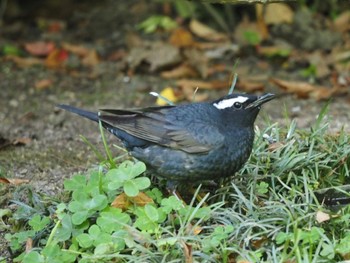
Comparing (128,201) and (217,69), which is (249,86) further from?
→ (128,201)

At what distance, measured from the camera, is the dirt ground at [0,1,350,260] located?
5.35 metres

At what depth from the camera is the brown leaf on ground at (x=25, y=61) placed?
25.1ft

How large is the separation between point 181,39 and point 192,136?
11.6 feet

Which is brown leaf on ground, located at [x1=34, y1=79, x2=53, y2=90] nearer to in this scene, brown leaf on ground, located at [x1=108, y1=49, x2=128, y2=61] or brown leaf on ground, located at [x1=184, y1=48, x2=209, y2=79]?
brown leaf on ground, located at [x1=108, y1=49, x2=128, y2=61]

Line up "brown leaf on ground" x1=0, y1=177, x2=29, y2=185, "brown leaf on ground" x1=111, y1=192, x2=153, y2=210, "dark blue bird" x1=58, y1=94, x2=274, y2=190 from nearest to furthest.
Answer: "brown leaf on ground" x1=111, y1=192, x2=153, y2=210
"dark blue bird" x1=58, y1=94, x2=274, y2=190
"brown leaf on ground" x1=0, y1=177, x2=29, y2=185

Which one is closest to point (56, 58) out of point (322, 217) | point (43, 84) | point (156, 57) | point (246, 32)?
point (43, 84)

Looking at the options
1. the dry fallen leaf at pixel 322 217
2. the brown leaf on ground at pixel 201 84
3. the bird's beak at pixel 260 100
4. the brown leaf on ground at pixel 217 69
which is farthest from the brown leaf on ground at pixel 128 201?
the brown leaf on ground at pixel 217 69

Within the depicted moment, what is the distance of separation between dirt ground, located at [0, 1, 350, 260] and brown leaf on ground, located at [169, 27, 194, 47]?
58 cm

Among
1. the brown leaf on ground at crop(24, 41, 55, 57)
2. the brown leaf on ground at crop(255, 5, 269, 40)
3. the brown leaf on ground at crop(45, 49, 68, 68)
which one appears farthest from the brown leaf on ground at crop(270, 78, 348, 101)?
the brown leaf on ground at crop(24, 41, 55, 57)

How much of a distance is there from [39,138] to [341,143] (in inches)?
Answer: 92.8

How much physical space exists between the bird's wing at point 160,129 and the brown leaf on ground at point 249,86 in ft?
7.67

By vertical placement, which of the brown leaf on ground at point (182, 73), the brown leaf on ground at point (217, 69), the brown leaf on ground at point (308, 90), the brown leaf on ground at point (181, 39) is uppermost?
the brown leaf on ground at point (308, 90)

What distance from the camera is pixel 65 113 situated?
655 centimetres

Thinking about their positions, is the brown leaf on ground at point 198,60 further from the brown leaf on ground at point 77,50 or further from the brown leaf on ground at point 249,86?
the brown leaf on ground at point 77,50
